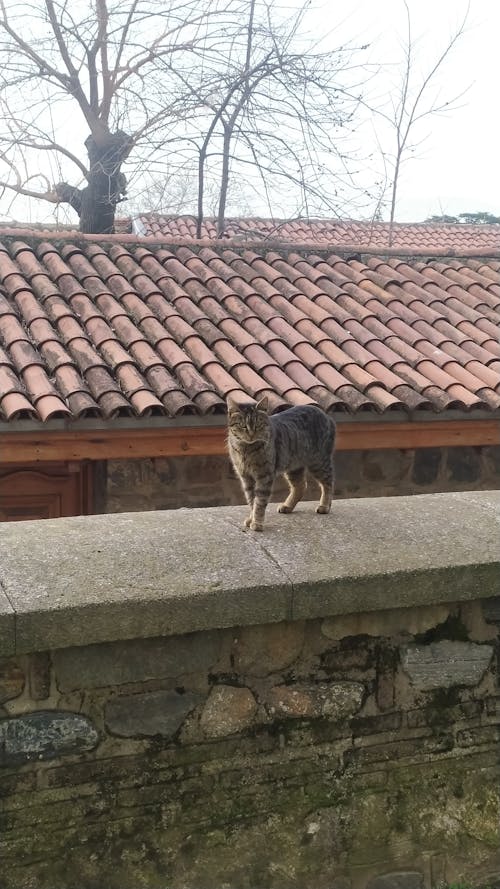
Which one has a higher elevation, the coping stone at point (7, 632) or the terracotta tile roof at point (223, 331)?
the terracotta tile roof at point (223, 331)

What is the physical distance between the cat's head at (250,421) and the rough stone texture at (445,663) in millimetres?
1005

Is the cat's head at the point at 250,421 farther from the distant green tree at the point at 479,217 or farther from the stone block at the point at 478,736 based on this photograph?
the distant green tree at the point at 479,217

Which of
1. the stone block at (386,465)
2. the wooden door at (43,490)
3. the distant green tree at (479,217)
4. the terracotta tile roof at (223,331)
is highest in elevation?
the distant green tree at (479,217)

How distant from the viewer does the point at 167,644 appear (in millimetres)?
2035

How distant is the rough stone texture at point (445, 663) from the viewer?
229 centimetres

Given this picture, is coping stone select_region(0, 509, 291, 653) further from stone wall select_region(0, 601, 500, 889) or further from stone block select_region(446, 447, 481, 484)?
stone block select_region(446, 447, 481, 484)

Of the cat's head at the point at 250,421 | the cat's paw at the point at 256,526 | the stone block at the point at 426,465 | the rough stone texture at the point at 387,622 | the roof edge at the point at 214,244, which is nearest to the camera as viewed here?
the rough stone texture at the point at 387,622

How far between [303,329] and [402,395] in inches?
43.5

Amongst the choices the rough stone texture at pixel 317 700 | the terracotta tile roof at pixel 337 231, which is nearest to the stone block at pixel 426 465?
the rough stone texture at pixel 317 700

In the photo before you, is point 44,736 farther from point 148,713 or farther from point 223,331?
point 223,331

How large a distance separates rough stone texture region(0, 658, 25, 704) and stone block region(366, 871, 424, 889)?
1.14 metres

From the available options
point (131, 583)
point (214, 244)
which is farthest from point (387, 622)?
point (214, 244)

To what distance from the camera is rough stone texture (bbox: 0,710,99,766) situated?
1904mm

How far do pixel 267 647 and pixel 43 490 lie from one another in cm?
361
